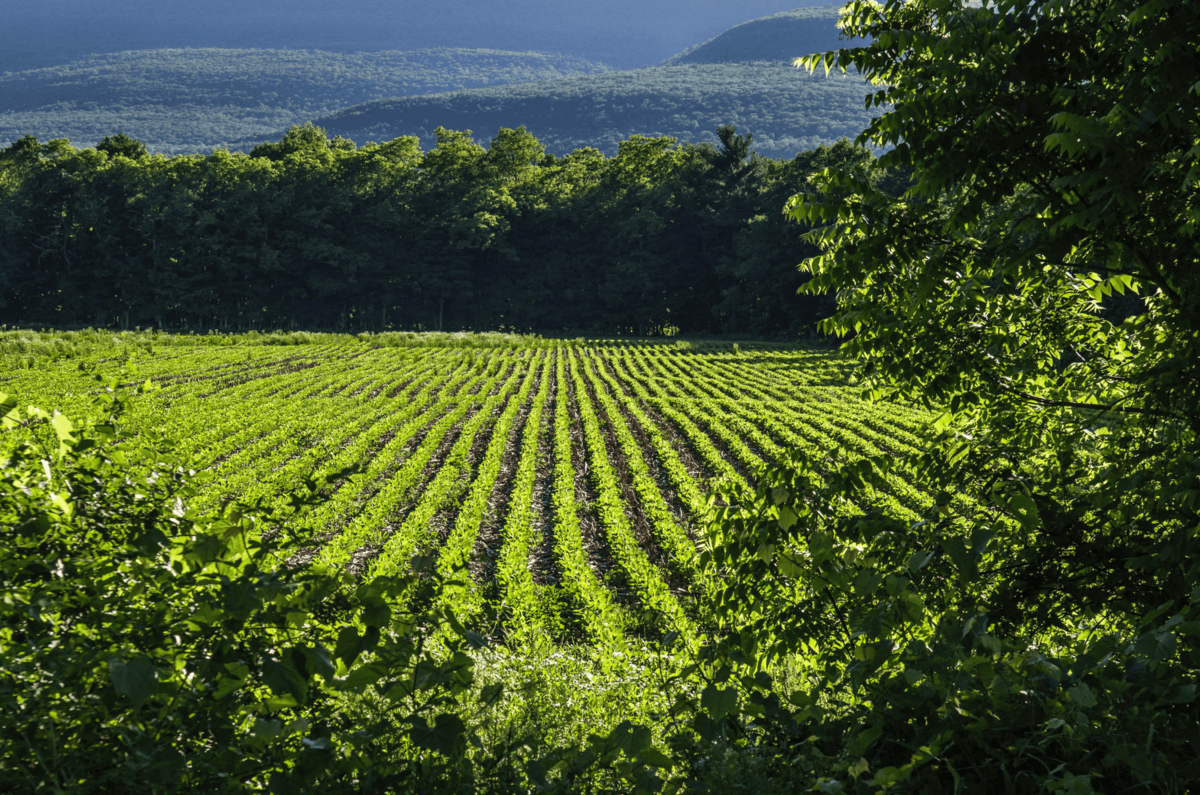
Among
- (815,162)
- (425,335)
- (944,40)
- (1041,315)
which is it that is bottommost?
(425,335)

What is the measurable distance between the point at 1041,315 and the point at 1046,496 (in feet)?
4.52

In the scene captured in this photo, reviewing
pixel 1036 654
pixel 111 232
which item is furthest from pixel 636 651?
pixel 111 232

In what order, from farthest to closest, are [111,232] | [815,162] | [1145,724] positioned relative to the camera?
[111,232] < [815,162] < [1145,724]

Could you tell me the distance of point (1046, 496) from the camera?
3.45 metres

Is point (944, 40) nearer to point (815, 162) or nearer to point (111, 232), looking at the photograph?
point (815, 162)

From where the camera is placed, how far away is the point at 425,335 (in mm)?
50375

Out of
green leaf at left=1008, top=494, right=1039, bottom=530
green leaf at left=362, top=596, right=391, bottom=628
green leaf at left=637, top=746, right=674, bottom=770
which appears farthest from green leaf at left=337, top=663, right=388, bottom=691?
green leaf at left=1008, top=494, right=1039, bottom=530

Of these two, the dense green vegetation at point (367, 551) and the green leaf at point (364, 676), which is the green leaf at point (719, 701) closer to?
the dense green vegetation at point (367, 551)

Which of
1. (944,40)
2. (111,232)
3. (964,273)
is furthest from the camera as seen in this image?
(111,232)

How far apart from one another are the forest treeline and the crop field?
33841 millimetres

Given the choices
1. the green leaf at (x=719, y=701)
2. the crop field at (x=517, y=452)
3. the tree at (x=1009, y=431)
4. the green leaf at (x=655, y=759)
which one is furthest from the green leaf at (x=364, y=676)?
the tree at (x=1009, y=431)

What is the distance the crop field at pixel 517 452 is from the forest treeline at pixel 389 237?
111ft

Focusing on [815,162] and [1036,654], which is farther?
[815,162]

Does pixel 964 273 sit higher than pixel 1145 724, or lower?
higher
